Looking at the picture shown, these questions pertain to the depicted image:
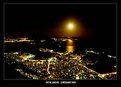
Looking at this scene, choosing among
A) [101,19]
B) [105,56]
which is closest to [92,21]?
[101,19]

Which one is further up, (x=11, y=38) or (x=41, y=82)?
(x=11, y=38)

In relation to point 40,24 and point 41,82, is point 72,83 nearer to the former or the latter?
point 41,82

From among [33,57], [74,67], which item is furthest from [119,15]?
[33,57]

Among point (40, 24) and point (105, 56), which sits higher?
point (40, 24)

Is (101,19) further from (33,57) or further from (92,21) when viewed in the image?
(33,57)

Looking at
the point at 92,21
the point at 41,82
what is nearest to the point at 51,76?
the point at 41,82

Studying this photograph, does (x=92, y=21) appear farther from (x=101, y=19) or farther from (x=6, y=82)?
(x=6, y=82)

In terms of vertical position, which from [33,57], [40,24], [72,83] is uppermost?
[40,24]

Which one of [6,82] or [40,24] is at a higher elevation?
[40,24]
